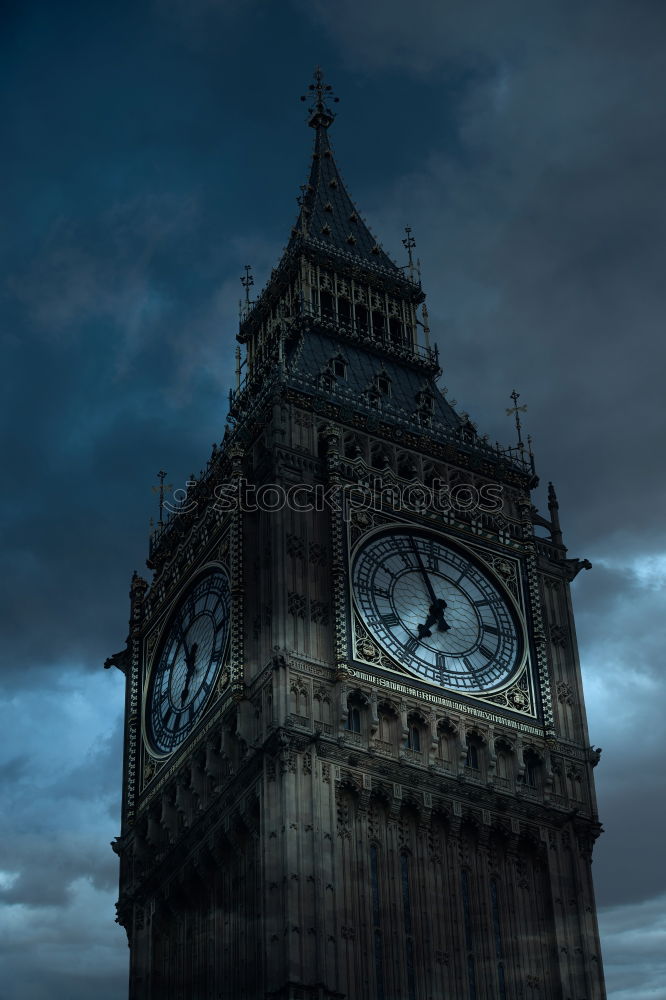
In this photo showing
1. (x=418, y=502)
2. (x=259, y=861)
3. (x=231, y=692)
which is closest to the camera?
(x=259, y=861)

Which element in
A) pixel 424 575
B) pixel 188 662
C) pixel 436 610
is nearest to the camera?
pixel 436 610

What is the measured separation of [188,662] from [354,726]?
8.87m

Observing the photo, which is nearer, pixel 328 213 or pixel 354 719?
pixel 354 719

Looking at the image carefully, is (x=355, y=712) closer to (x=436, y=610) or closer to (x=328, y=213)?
(x=436, y=610)

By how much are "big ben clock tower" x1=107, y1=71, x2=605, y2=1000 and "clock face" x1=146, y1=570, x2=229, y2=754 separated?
0.44 ft

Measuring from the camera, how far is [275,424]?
251ft

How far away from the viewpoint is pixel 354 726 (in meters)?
68.6

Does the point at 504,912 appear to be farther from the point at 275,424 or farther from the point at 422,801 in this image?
the point at 275,424

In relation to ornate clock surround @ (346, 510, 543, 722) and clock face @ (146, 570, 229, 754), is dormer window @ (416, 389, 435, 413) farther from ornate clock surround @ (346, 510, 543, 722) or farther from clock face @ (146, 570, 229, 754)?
clock face @ (146, 570, 229, 754)

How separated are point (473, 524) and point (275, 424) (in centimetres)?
817

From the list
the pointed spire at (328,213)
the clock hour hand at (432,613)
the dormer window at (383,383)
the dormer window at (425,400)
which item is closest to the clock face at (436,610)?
the clock hour hand at (432,613)

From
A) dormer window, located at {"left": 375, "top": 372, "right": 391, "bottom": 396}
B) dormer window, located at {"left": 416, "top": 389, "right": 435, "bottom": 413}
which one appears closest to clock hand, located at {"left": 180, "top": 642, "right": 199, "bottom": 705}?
dormer window, located at {"left": 375, "top": 372, "right": 391, "bottom": 396}

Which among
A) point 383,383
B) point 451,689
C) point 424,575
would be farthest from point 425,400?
point 451,689

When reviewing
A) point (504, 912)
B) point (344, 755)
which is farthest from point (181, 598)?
point (504, 912)
